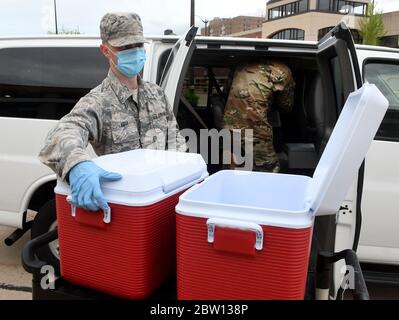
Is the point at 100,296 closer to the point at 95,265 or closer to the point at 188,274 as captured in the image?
the point at 95,265

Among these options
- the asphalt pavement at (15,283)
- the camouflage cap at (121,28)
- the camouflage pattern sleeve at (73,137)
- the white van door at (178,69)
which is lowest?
the asphalt pavement at (15,283)

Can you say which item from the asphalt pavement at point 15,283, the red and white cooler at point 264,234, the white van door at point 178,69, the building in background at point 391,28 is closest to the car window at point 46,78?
the white van door at point 178,69

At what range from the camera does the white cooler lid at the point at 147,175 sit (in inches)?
45.9

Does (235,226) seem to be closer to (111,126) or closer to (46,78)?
(111,126)

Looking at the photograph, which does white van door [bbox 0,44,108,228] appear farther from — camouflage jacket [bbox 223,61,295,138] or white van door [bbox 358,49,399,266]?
white van door [bbox 358,49,399,266]

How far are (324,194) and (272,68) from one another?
299cm

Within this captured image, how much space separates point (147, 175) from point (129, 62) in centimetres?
73

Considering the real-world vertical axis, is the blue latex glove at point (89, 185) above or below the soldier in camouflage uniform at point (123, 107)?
below

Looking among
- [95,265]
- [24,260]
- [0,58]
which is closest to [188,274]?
[95,265]

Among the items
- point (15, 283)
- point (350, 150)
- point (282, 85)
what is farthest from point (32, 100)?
point (350, 150)

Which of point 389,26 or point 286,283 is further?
point 389,26

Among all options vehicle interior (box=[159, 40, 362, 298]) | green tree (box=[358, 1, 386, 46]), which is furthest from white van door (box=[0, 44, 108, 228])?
green tree (box=[358, 1, 386, 46])

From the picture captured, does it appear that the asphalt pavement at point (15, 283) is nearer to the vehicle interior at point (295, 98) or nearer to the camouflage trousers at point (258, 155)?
the vehicle interior at point (295, 98)

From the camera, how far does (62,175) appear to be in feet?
4.10
